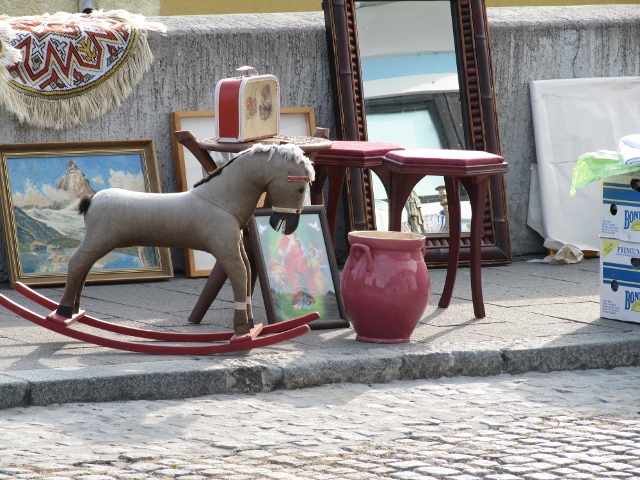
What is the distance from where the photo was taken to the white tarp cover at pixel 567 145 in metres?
7.00

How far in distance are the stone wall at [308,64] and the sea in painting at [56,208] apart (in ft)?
0.57

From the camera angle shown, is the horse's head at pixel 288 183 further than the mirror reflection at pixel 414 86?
No

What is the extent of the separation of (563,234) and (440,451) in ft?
12.0

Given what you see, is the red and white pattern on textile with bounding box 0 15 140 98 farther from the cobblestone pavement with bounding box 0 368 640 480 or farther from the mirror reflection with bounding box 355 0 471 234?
the cobblestone pavement with bounding box 0 368 640 480

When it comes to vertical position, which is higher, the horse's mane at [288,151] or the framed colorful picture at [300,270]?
the horse's mane at [288,151]

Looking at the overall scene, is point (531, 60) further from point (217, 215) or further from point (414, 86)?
point (217, 215)

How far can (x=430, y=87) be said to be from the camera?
6.79m

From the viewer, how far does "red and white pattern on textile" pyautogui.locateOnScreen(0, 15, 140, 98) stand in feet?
19.9

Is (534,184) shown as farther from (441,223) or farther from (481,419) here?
(481,419)

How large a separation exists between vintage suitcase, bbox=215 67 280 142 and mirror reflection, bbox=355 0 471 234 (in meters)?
1.71

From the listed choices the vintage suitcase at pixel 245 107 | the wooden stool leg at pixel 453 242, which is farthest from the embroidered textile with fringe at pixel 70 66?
the wooden stool leg at pixel 453 242

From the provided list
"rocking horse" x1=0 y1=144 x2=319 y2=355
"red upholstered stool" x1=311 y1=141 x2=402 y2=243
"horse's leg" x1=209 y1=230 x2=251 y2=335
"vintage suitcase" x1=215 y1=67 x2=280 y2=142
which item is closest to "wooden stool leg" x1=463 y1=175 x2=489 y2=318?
"red upholstered stool" x1=311 y1=141 x2=402 y2=243

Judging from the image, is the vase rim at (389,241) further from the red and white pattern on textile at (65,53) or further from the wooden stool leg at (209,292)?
the red and white pattern on textile at (65,53)

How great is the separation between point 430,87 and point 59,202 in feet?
7.48
